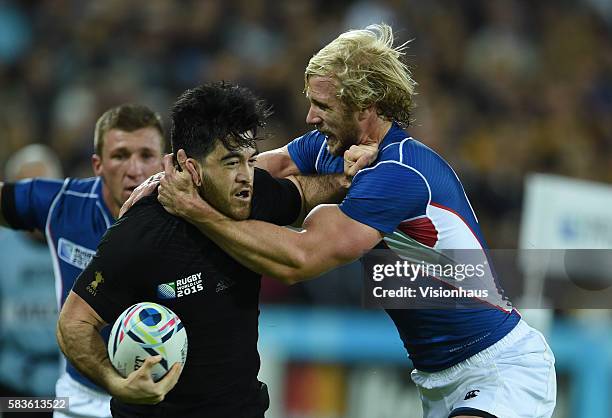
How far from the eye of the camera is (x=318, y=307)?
786cm

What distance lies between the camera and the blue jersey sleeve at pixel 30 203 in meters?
5.82

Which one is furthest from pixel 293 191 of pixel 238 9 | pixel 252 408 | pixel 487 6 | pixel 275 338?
pixel 487 6

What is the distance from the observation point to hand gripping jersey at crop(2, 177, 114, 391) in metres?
5.79

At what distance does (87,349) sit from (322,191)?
1389 mm

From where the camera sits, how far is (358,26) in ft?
39.5

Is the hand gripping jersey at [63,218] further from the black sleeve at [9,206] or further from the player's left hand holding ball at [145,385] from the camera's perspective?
the player's left hand holding ball at [145,385]

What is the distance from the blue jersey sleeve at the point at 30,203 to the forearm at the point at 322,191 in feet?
5.68

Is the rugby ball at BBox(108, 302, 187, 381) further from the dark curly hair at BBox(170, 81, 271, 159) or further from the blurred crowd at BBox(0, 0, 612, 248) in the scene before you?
the blurred crowd at BBox(0, 0, 612, 248)

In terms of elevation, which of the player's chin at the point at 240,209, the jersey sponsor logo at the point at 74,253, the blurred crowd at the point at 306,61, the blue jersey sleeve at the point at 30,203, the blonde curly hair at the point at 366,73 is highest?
the blurred crowd at the point at 306,61

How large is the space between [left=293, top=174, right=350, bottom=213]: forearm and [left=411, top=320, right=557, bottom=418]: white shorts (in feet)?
3.29

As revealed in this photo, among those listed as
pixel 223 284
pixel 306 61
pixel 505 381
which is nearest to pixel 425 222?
pixel 505 381

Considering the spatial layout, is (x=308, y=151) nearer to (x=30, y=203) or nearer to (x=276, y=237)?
(x=276, y=237)

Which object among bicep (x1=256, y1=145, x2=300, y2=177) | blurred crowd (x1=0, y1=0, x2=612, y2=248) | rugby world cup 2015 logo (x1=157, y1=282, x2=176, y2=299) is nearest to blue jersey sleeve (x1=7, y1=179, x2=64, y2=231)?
bicep (x1=256, y1=145, x2=300, y2=177)

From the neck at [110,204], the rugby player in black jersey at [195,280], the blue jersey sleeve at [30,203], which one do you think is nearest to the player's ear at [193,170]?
the rugby player in black jersey at [195,280]
